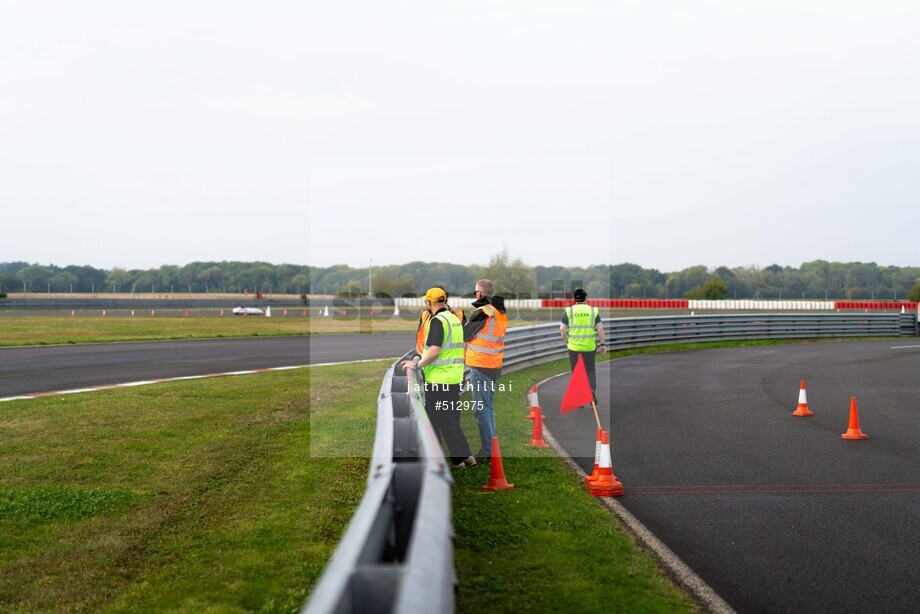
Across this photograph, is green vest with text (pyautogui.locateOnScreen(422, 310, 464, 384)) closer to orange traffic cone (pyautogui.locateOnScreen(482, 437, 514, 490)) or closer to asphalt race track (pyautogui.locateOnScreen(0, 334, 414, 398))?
orange traffic cone (pyautogui.locateOnScreen(482, 437, 514, 490))

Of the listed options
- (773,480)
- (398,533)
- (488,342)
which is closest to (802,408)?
(773,480)

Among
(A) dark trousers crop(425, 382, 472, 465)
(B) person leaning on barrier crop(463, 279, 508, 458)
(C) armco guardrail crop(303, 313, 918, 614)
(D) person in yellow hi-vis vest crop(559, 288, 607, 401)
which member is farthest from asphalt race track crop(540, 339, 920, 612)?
(C) armco guardrail crop(303, 313, 918, 614)

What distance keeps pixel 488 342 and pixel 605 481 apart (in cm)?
254

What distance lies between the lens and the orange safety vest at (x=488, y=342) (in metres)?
10.1

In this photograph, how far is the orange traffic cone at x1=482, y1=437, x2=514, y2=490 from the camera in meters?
8.23

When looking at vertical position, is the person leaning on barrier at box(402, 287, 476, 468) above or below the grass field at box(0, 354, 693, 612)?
above

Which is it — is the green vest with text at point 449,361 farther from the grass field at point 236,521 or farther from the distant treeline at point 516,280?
the distant treeline at point 516,280

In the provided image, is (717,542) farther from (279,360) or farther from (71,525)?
(279,360)

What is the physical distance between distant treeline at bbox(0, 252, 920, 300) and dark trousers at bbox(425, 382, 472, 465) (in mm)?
12942

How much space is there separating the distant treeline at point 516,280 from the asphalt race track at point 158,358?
7.86 ft

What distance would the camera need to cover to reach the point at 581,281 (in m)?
26.6

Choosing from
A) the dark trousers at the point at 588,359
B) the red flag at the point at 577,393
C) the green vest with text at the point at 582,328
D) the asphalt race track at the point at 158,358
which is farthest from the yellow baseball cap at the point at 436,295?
the asphalt race track at the point at 158,358

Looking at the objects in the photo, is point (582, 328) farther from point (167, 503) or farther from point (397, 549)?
point (397, 549)

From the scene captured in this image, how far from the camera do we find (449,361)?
8.70 meters
